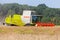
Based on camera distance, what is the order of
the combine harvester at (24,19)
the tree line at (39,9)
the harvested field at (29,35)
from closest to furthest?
1. the harvested field at (29,35)
2. the combine harvester at (24,19)
3. the tree line at (39,9)

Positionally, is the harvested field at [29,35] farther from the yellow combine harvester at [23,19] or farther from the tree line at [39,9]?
the tree line at [39,9]

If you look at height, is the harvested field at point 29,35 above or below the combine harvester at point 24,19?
above

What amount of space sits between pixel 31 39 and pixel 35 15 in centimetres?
1593

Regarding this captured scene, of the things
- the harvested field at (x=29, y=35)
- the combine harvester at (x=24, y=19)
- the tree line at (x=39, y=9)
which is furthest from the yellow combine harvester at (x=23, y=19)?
the harvested field at (x=29, y=35)

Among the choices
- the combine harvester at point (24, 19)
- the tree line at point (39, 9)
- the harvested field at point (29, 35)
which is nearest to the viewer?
the harvested field at point (29, 35)

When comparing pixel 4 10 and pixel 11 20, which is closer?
pixel 11 20

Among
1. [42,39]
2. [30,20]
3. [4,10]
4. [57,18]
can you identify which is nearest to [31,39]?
[42,39]

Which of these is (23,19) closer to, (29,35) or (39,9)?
(39,9)

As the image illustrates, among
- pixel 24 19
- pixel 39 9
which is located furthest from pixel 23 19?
pixel 39 9

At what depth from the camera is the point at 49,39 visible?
22.8 feet

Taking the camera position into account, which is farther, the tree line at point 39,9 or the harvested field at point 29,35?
the tree line at point 39,9

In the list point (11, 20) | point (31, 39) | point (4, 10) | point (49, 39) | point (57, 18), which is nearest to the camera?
point (31, 39)

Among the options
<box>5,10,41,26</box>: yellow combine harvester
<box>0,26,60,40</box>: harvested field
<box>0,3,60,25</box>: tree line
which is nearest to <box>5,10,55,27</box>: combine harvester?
<box>5,10,41,26</box>: yellow combine harvester

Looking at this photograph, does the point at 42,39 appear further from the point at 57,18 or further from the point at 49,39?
the point at 57,18
